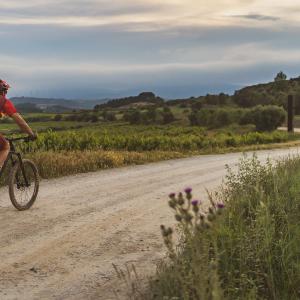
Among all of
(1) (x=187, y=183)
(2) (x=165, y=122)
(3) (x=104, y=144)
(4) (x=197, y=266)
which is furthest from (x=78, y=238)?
(2) (x=165, y=122)

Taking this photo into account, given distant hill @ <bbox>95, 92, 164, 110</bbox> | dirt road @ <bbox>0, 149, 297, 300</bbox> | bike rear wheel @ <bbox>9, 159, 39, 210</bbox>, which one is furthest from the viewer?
distant hill @ <bbox>95, 92, 164, 110</bbox>

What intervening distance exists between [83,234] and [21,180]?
230 cm

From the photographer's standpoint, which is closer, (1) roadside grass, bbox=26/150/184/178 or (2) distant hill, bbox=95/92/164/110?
(1) roadside grass, bbox=26/150/184/178

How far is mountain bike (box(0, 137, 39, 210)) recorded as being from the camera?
31.6 feet

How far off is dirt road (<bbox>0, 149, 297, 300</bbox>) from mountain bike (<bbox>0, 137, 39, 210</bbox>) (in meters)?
0.20

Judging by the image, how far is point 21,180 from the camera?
32.6 ft

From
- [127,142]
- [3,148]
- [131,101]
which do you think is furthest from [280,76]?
[3,148]

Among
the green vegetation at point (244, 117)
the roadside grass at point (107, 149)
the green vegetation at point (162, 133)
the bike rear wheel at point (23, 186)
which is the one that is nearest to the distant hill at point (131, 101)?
the green vegetation at point (162, 133)

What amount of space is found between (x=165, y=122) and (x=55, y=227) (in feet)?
157

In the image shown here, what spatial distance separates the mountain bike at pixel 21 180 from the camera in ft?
31.6

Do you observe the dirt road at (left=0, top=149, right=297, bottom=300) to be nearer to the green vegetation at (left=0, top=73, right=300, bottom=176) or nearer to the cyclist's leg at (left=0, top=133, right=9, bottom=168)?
the cyclist's leg at (left=0, top=133, right=9, bottom=168)

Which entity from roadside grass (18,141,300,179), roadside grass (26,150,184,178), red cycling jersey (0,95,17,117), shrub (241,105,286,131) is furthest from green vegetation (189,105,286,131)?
red cycling jersey (0,95,17,117)

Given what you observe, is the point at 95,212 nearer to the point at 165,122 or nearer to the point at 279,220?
the point at 279,220

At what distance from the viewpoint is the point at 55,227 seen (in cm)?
852
